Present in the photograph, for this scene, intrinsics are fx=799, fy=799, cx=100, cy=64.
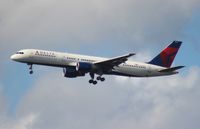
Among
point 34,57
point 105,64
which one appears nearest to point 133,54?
point 105,64

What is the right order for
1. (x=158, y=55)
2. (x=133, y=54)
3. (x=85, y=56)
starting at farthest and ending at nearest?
→ (x=158, y=55)
(x=85, y=56)
(x=133, y=54)

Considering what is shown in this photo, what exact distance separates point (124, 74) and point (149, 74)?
14.7 ft

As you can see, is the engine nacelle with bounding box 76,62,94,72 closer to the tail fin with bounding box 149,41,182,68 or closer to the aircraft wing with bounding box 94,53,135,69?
the aircraft wing with bounding box 94,53,135,69

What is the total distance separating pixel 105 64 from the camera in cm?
12338

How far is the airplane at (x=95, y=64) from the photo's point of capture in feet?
393

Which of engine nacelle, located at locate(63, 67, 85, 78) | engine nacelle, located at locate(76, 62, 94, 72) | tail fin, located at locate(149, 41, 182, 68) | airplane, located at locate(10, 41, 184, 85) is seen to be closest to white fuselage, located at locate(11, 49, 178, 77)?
airplane, located at locate(10, 41, 184, 85)

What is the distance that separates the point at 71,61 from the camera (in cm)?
12231

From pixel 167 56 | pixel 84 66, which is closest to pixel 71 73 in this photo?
pixel 84 66

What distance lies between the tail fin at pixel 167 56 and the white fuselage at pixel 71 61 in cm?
229

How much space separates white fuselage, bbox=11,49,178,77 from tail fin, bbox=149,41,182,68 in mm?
2286

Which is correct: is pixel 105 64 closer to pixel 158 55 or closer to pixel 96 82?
pixel 96 82

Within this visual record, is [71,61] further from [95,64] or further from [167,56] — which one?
[167,56]

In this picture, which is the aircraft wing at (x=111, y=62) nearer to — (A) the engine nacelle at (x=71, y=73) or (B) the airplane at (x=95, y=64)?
(B) the airplane at (x=95, y=64)

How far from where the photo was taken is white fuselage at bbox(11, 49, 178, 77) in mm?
119562
